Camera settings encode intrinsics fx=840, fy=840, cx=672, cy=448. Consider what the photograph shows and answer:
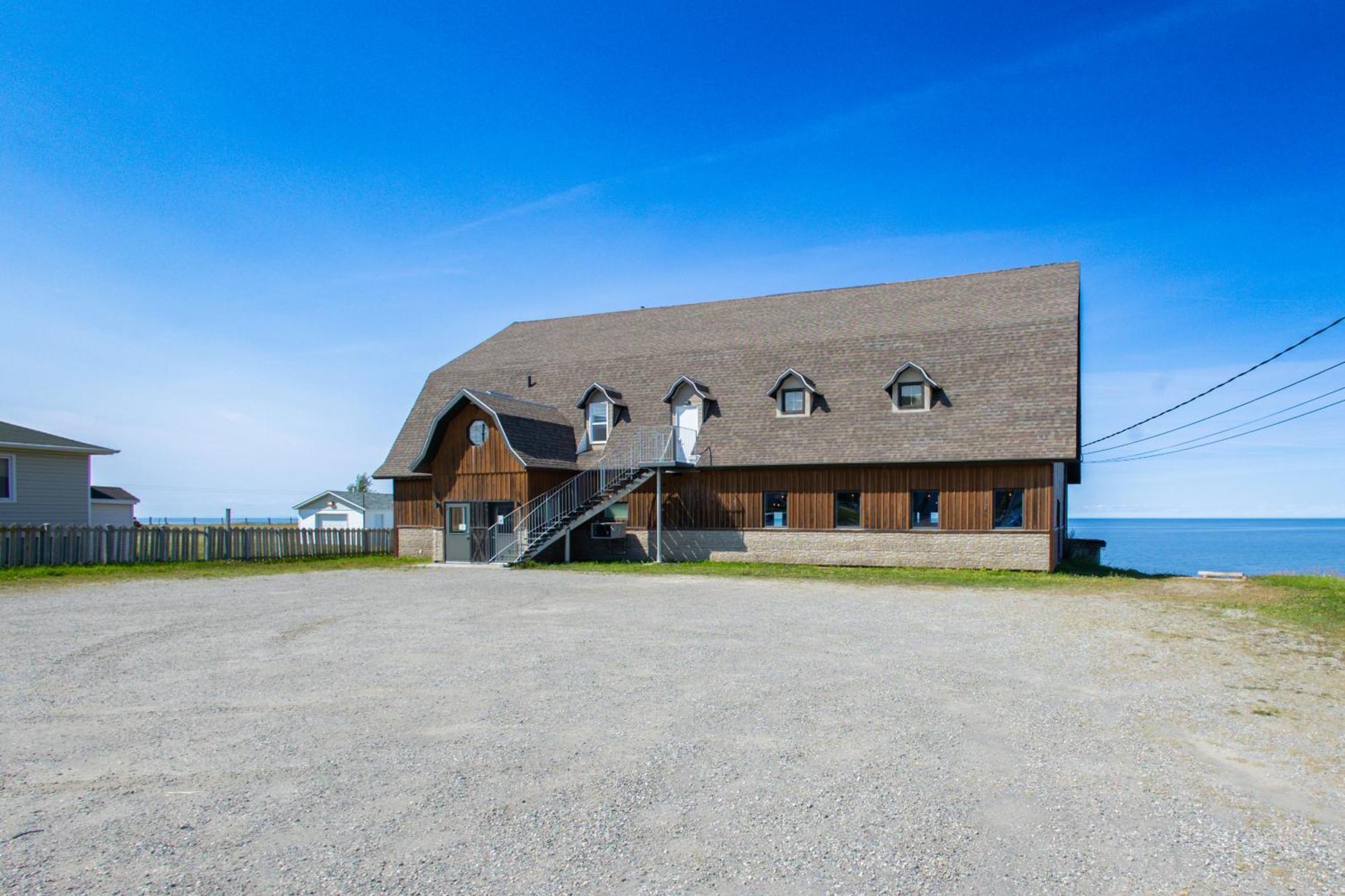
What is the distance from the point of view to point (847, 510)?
27.4 m

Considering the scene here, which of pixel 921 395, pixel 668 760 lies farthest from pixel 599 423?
pixel 668 760

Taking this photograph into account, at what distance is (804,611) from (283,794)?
1146 centimetres

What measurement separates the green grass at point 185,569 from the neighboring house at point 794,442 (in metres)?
3.14

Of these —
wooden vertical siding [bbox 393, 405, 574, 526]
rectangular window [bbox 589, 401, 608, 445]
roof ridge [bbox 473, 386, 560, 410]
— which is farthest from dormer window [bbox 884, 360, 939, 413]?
roof ridge [bbox 473, 386, 560, 410]

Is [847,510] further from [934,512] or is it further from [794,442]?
[794,442]

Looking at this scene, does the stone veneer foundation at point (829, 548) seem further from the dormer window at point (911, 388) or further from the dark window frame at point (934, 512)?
the dormer window at point (911, 388)

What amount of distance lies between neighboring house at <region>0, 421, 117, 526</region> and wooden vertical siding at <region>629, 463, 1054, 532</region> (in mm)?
20471

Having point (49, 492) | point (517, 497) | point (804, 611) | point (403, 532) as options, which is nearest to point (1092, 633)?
point (804, 611)

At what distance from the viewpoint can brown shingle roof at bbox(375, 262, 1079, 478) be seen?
25656 mm

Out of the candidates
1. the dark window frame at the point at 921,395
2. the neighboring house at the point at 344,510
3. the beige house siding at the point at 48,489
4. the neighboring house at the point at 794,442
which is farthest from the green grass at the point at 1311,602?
the neighboring house at the point at 344,510

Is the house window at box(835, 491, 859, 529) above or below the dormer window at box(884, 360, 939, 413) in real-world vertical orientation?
below

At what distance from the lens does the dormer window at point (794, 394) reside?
28.7m

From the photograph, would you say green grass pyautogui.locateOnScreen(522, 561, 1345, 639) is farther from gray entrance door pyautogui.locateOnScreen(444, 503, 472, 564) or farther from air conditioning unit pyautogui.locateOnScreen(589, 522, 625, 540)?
gray entrance door pyautogui.locateOnScreen(444, 503, 472, 564)

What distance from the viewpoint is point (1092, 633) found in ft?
44.9
